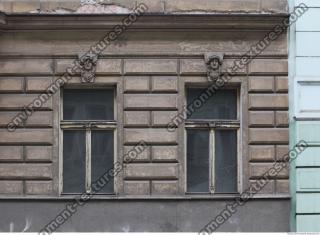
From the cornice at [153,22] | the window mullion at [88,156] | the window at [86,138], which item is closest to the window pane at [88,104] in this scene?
the window at [86,138]

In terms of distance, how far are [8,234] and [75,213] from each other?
3.31 feet

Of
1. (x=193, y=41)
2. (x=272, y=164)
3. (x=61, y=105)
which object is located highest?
(x=193, y=41)

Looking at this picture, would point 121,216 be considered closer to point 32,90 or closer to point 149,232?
point 149,232

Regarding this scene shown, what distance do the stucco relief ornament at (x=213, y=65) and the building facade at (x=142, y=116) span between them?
0.07 ft

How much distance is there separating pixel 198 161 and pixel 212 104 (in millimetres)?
881

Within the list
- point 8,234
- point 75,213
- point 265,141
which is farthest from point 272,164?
point 8,234

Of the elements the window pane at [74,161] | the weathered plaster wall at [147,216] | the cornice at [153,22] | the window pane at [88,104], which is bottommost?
the weathered plaster wall at [147,216]

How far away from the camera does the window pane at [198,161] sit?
1252cm

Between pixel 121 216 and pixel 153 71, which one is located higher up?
pixel 153 71

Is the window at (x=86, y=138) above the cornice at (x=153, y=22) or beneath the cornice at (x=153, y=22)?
beneath

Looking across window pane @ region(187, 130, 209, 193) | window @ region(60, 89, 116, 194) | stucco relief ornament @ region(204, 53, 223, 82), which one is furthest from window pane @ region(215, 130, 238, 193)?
window @ region(60, 89, 116, 194)

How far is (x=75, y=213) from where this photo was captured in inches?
484

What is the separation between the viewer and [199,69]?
12.4 meters

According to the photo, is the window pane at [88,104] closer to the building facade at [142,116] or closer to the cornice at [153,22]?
the building facade at [142,116]
